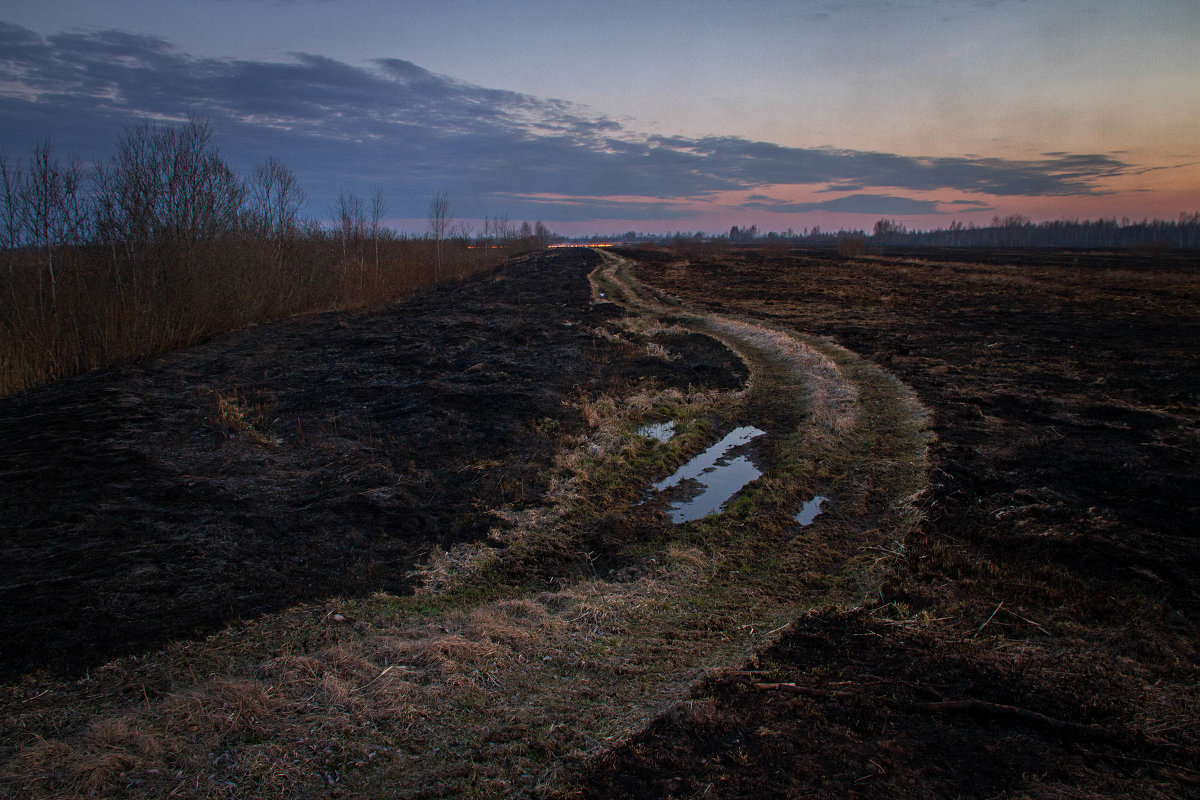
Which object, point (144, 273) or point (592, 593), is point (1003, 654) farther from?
point (144, 273)

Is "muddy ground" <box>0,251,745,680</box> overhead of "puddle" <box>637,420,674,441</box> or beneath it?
beneath

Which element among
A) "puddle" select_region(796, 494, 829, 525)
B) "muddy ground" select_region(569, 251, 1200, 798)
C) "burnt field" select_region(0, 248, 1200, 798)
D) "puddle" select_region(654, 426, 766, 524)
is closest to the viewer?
"muddy ground" select_region(569, 251, 1200, 798)

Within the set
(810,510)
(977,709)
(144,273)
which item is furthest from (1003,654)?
(144,273)

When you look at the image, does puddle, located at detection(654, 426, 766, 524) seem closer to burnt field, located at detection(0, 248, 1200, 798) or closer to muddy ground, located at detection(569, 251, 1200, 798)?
burnt field, located at detection(0, 248, 1200, 798)

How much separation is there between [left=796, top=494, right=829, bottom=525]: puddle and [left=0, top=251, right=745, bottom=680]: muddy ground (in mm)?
2974

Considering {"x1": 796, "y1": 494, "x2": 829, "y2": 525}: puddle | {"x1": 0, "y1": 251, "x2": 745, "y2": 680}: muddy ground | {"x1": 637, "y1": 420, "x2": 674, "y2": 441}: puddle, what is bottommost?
{"x1": 0, "y1": 251, "x2": 745, "y2": 680}: muddy ground

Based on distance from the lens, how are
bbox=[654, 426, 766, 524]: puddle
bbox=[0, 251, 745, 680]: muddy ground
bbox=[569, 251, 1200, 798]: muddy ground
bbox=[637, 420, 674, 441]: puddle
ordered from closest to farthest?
bbox=[569, 251, 1200, 798]: muddy ground
bbox=[0, 251, 745, 680]: muddy ground
bbox=[654, 426, 766, 524]: puddle
bbox=[637, 420, 674, 441]: puddle

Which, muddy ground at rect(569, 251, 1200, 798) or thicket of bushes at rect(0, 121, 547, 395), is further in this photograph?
thicket of bushes at rect(0, 121, 547, 395)

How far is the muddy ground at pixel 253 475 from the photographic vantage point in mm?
4805

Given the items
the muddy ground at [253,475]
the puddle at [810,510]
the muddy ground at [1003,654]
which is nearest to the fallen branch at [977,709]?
the muddy ground at [1003,654]

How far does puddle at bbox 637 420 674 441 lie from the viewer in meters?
9.59

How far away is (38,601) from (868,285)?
3638cm

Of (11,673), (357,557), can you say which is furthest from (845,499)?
(11,673)

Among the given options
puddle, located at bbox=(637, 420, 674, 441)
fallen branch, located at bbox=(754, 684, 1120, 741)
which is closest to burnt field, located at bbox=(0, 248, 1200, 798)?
fallen branch, located at bbox=(754, 684, 1120, 741)
